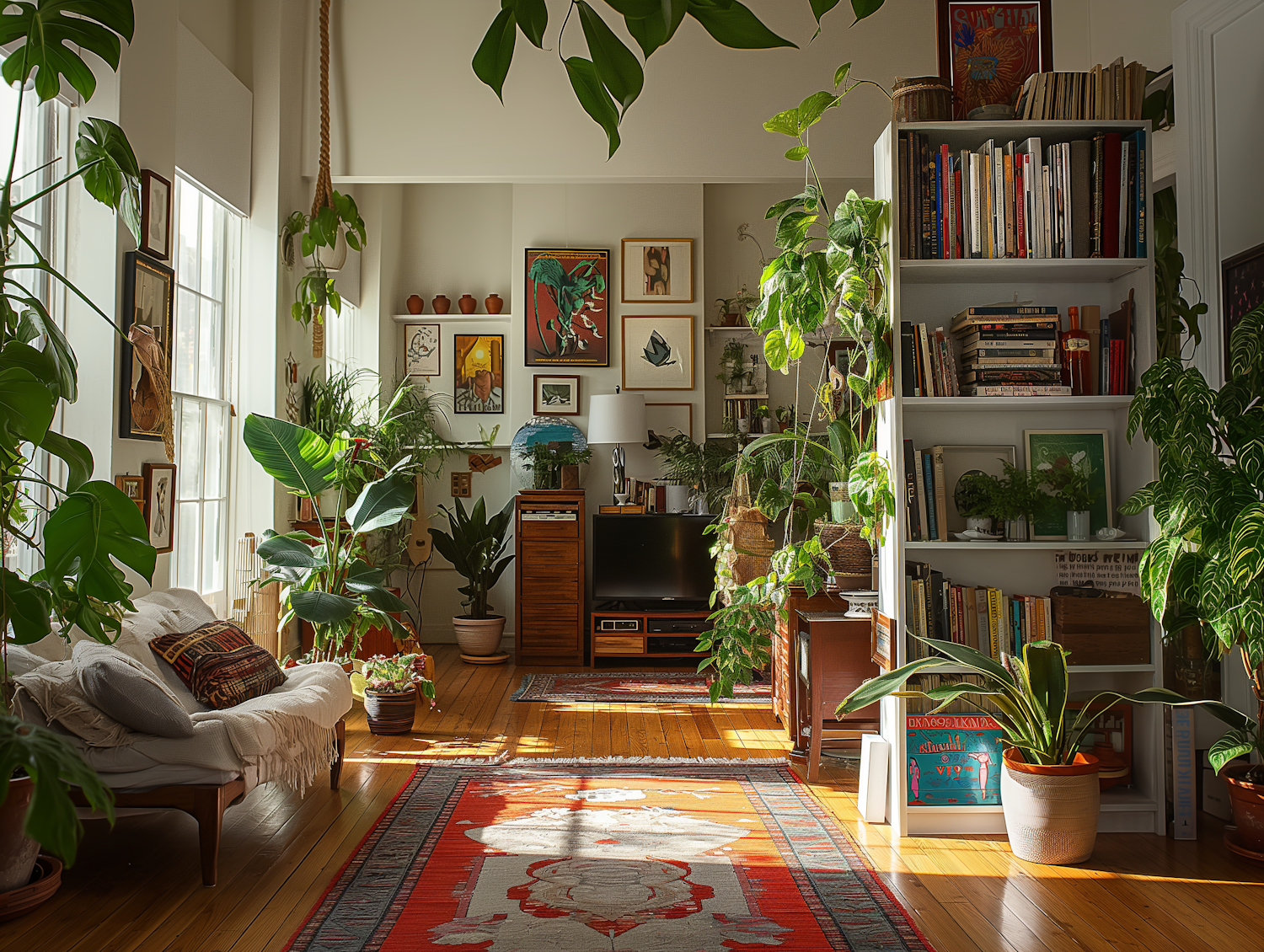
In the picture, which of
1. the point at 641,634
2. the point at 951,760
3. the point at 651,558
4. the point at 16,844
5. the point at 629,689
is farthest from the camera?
the point at 651,558

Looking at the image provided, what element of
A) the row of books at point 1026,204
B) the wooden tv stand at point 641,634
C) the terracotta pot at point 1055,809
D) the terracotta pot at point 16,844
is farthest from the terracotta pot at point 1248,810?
the wooden tv stand at point 641,634

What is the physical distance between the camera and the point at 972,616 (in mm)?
3393

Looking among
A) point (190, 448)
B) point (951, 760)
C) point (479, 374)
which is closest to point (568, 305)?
point (479, 374)

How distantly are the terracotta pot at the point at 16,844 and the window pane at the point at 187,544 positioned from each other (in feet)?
5.97

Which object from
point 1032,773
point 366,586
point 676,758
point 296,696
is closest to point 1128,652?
point 1032,773

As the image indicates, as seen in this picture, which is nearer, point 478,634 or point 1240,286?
point 1240,286

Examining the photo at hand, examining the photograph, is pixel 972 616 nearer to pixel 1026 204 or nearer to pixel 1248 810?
pixel 1248 810

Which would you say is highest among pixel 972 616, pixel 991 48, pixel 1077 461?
pixel 991 48

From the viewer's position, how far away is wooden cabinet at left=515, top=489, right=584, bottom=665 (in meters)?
6.58

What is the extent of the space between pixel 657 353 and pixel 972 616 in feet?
13.2

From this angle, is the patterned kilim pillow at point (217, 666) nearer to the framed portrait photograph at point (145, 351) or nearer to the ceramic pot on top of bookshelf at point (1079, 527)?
the framed portrait photograph at point (145, 351)

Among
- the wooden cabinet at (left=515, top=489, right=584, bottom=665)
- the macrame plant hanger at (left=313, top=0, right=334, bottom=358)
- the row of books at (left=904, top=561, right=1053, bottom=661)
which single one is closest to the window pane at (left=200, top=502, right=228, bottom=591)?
the macrame plant hanger at (left=313, top=0, right=334, bottom=358)

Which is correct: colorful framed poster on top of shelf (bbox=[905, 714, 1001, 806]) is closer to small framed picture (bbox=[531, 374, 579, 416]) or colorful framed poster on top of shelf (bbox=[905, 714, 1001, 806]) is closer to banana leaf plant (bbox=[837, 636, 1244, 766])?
banana leaf plant (bbox=[837, 636, 1244, 766])

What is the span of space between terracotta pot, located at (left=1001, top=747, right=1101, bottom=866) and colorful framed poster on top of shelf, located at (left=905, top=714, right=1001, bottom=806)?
0.25 metres
